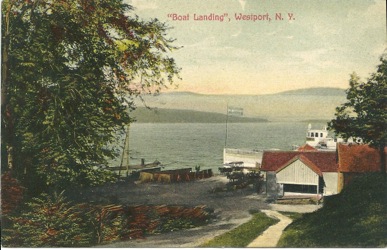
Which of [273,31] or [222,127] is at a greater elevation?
[273,31]

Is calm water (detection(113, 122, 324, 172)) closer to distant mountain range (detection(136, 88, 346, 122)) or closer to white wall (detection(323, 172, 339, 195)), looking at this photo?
distant mountain range (detection(136, 88, 346, 122))

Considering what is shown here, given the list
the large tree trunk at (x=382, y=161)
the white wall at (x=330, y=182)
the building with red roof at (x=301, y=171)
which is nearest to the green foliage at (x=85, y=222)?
the building with red roof at (x=301, y=171)

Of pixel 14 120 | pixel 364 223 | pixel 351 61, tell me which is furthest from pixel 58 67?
pixel 364 223

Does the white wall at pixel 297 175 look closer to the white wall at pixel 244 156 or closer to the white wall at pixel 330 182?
the white wall at pixel 330 182

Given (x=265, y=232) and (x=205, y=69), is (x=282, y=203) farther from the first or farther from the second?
(x=205, y=69)

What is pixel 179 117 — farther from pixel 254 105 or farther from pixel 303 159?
pixel 303 159

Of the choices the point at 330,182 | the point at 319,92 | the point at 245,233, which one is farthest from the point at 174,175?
the point at 319,92
